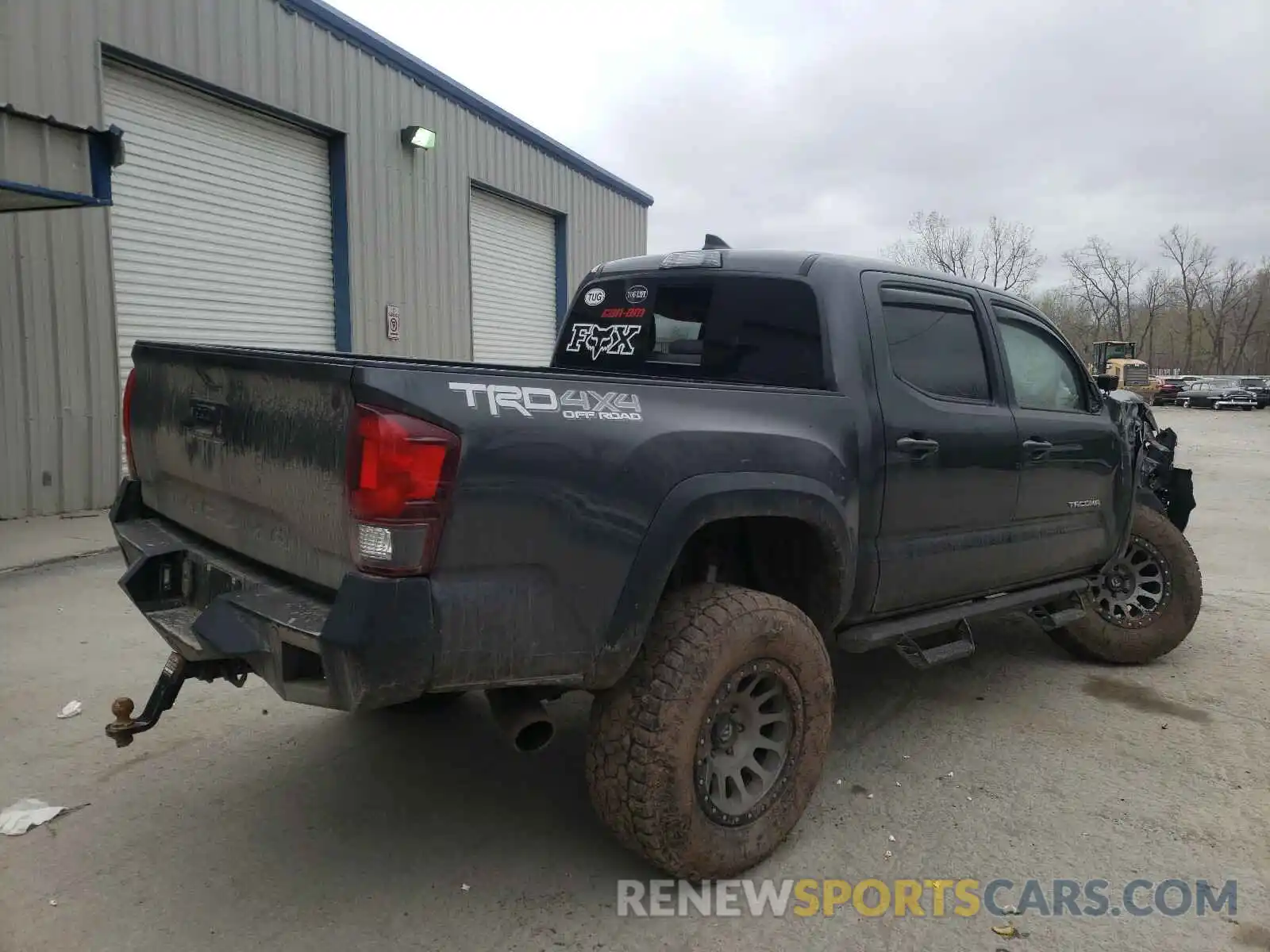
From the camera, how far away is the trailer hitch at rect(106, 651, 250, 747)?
9.33 ft

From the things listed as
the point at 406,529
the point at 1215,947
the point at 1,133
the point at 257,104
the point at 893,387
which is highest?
the point at 257,104

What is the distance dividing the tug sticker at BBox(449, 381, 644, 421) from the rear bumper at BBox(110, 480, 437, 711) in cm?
49

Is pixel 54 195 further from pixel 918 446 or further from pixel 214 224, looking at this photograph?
pixel 918 446

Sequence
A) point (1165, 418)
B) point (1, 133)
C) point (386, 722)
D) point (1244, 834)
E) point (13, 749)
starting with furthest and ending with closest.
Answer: point (1165, 418)
point (1, 133)
point (386, 722)
point (13, 749)
point (1244, 834)

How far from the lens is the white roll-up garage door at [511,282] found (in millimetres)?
13633

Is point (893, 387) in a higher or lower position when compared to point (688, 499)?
higher

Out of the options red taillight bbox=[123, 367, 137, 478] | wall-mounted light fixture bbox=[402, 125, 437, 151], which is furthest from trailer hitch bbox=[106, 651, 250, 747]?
wall-mounted light fixture bbox=[402, 125, 437, 151]

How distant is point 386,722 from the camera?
4.04m

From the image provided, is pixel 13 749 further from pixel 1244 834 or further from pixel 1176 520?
pixel 1176 520

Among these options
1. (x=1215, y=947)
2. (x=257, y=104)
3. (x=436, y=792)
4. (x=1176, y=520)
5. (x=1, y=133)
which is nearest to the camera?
(x=1215, y=947)

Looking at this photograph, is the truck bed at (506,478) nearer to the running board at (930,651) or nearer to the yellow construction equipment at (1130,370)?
the running board at (930,651)

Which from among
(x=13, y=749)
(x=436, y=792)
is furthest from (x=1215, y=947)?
(x=13, y=749)

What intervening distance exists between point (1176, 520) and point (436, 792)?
4.98m

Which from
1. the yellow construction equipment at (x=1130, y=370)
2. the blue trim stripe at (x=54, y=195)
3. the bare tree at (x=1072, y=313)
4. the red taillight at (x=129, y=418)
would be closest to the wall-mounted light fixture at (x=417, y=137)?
the blue trim stripe at (x=54, y=195)
